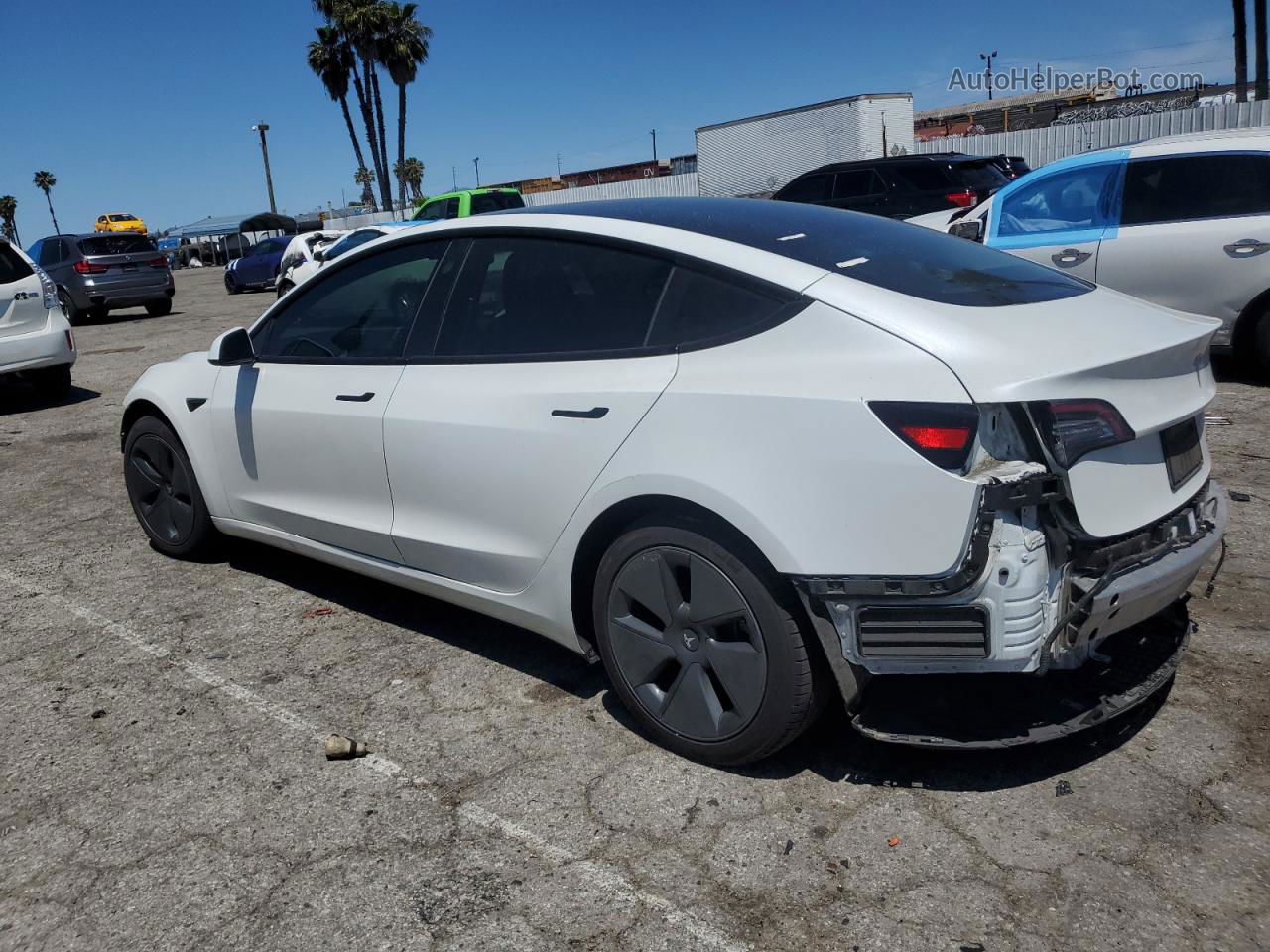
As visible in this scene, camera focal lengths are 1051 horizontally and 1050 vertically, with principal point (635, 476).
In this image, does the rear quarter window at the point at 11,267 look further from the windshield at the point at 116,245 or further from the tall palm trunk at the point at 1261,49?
the tall palm trunk at the point at 1261,49

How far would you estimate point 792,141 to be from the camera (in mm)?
27062

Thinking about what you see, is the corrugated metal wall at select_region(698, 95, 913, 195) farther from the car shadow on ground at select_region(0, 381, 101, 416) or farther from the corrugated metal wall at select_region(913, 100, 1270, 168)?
the car shadow on ground at select_region(0, 381, 101, 416)

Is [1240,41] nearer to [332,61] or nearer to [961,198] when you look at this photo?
[961,198]

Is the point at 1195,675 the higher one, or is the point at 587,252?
the point at 587,252

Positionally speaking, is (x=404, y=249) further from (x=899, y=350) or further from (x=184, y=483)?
(x=899, y=350)

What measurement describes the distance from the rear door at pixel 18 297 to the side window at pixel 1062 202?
8.65 m

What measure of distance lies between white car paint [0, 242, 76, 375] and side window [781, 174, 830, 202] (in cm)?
969

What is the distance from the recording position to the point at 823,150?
2638 cm

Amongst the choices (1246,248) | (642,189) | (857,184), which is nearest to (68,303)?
(857,184)

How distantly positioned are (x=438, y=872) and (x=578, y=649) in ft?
2.82

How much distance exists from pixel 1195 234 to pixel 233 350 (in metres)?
5.95

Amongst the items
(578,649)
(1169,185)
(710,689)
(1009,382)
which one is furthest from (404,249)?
(1169,185)

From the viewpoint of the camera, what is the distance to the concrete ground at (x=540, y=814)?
2418mm

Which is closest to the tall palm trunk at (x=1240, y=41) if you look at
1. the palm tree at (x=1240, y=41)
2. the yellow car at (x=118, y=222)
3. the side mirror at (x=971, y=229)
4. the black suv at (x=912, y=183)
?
the palm tree at (x=1240, y=41)
